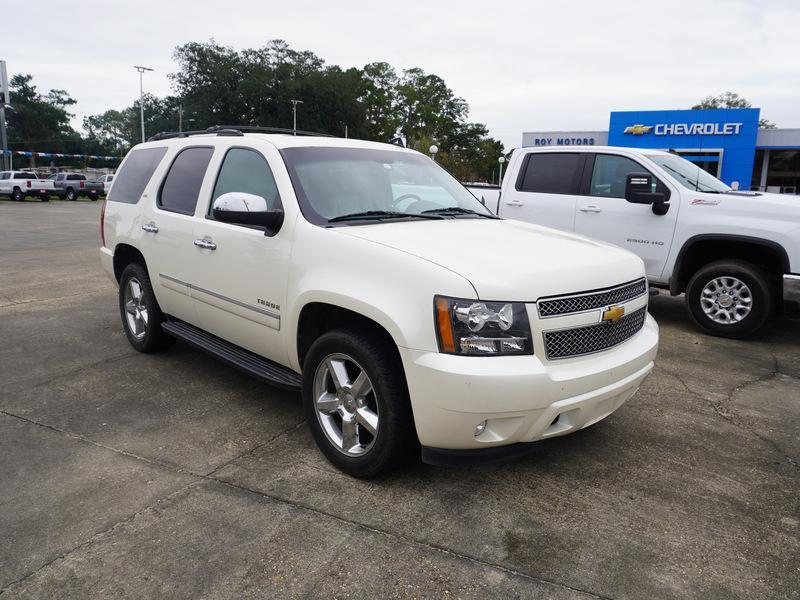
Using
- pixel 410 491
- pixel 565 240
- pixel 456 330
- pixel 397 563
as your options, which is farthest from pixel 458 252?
pixel 397 563

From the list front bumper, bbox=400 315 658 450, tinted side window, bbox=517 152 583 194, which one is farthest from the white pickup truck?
front bumper, bbox=400 315 658 450

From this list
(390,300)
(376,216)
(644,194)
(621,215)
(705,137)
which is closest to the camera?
(390,300)

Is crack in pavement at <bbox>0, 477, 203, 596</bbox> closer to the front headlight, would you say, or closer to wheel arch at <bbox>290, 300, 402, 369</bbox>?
wheel arch at <bbox>290, 300, 402, 369</bbox>

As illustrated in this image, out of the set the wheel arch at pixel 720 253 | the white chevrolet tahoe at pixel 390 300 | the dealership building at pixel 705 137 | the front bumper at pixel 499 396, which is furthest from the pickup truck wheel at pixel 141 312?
the dealership building at pixel 705 137

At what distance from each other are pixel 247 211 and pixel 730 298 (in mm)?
5086

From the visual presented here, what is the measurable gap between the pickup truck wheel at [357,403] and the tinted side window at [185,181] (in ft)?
6.14

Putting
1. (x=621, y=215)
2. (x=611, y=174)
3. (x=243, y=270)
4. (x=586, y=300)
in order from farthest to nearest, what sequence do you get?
(x=611, y=174) → (x=621, y=215) → (x=243, y=270) → (x=586, y=300)

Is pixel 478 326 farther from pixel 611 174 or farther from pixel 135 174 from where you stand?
pixel 611 174

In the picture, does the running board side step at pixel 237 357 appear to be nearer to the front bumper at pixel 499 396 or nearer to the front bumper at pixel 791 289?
the front bumper at pixel 499 396

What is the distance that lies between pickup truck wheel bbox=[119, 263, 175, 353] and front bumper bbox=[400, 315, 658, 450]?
121 inches

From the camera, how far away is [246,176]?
4109mm

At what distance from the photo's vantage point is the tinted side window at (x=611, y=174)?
23.0ft

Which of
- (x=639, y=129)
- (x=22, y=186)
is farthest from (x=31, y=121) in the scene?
(x=639, y=129)

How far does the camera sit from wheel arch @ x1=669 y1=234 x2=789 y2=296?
19.9 ft
